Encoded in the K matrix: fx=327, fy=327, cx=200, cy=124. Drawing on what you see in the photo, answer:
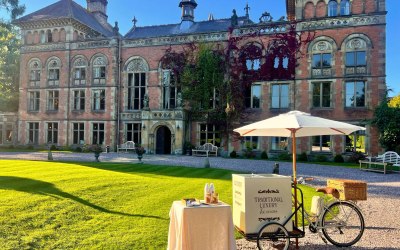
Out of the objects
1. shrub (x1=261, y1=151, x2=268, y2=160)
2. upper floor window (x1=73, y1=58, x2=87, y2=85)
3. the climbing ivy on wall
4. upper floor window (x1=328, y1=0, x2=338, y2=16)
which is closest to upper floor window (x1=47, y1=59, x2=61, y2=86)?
upper floor window (x1=73, y1=58, x2=87, y2=85)

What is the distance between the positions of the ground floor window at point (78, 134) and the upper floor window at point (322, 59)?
22490 mm

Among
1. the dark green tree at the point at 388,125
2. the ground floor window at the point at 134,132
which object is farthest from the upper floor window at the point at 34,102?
the dark green tree at the point at 388,125

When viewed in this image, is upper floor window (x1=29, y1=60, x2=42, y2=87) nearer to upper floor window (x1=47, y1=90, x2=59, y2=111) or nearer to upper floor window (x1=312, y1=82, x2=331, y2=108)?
upper floor window (x1=47, y1=90, x2=59, y2=111)

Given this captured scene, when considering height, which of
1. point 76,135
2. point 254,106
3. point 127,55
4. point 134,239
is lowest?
point 134,239

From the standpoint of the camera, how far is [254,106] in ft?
91.1

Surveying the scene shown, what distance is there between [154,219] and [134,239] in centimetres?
137

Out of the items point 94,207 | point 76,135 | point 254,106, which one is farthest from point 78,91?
point 94,207

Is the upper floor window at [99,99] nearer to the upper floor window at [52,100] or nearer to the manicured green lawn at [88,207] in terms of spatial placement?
the upper floor window at [52,100]

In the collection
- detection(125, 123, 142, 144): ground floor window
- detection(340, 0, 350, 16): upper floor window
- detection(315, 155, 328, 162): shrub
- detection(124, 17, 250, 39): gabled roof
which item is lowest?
detection(315, 155, 328, 162): shrub

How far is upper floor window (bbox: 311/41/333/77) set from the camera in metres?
25.6

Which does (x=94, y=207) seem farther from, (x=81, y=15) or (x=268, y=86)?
(x=81, y=15)

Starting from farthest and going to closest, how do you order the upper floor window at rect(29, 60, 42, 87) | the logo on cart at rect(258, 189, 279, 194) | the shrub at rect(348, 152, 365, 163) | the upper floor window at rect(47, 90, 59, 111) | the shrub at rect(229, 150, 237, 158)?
the upper floor window at rect(29, 60, 42, 87)
the upper floor window at rect(47, 90, 59, 111)
the shrub at rect(229, 150, 237, 158)
the shrub at rect(348, 152, 365, 163)
the logo on cart at rect(258, 189, 279, 194)

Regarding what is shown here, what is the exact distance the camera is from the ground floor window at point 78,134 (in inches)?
1297

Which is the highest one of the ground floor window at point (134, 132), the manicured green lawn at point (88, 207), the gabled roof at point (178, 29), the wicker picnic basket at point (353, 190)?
the gabled roof at point (178, 29)
